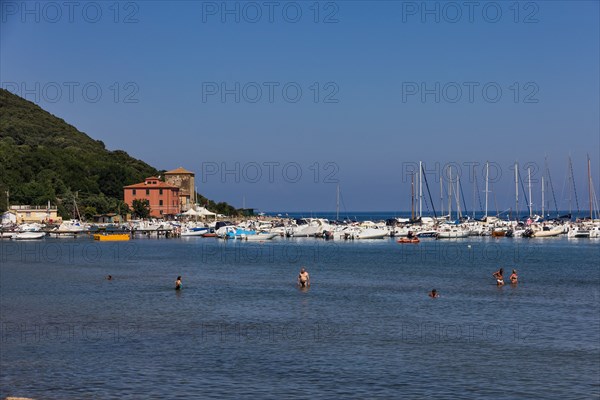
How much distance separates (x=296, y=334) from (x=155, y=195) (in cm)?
15571

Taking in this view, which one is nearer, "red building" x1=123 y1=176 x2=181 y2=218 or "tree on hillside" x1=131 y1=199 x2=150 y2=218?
"tree on hillside" x1=131 y1=199 x2=150 y2=218

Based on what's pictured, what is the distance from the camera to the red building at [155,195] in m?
184

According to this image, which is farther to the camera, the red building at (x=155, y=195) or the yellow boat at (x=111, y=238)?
the red building at (x=155, y=195)

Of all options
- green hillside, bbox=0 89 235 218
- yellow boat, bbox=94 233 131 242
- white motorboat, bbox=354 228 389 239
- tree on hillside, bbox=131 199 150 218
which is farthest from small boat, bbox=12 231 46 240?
tree on hillside, bbox=131 199 150 218

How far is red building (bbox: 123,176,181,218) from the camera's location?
184m

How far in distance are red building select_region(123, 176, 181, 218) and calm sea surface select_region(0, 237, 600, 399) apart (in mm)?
113504

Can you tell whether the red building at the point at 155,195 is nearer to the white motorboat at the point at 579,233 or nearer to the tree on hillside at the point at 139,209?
the tree on hillside at the point at 139,209

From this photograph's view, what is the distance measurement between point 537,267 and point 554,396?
169 feet

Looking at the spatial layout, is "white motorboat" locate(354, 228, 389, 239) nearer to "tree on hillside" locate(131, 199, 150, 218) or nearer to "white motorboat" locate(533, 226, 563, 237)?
"white motorboat" locate(533, 226, 563, 237)

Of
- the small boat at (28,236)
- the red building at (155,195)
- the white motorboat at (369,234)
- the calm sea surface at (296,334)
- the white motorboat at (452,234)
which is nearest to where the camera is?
the calm sea surface at (296,334)

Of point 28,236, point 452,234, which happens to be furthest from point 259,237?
point 28,236

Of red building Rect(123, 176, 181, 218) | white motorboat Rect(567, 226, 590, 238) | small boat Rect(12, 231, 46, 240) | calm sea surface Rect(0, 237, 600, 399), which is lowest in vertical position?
calm sea surface Rect(0, 237, 600, 399)

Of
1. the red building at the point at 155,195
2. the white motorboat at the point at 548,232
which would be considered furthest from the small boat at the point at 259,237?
the red building at the point at 155,195

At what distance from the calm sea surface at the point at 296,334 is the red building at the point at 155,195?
11350 centimetres
